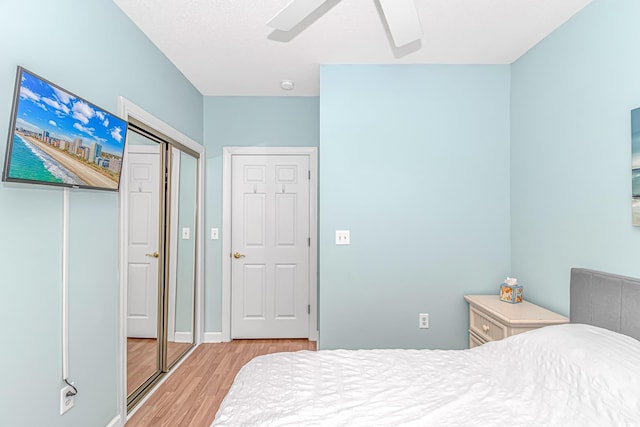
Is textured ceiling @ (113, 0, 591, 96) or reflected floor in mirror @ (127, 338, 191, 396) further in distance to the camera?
reflected floor in mirror @ (127, 338, 191, 396)

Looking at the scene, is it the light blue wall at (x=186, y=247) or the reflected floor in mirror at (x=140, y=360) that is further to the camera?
the light blue wall at (x=186, y=247)

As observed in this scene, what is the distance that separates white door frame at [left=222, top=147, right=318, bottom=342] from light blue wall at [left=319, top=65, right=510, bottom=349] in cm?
85

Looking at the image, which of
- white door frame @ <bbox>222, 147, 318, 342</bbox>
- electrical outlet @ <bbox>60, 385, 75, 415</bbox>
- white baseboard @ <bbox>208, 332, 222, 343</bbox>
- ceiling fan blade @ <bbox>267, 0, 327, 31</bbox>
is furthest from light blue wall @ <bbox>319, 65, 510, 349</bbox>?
electrical outlet @ <bbox>60, 385, 75, 415</bbox>

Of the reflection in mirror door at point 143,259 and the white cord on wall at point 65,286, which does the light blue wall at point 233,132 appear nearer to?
the reflection in mirror door at point 143,259

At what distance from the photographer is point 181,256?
10.5 ft

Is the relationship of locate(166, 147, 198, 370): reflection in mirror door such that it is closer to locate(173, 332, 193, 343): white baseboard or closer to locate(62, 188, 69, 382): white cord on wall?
locate(173, 332, 193, 343): white baseboard

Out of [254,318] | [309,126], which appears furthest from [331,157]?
[254,318]

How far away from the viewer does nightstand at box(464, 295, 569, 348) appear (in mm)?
2113

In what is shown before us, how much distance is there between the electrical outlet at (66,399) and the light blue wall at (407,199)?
1694mm

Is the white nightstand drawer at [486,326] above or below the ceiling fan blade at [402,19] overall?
below

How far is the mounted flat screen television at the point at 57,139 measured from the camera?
125 centimetres

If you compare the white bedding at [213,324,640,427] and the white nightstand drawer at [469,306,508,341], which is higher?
the white bedding at [213,324,640,427]

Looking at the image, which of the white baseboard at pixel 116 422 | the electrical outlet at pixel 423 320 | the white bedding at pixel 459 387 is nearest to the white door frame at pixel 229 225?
the electrical outlet at pixel 423 320

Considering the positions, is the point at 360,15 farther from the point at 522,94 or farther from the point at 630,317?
the point at 630,317
